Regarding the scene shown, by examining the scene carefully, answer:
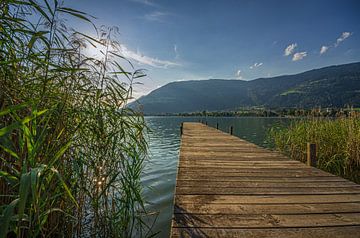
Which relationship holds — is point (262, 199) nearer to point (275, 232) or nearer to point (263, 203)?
point (263, 203)

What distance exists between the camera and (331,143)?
6238mm

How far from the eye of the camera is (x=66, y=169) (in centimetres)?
231

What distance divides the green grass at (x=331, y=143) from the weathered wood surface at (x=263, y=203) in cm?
339

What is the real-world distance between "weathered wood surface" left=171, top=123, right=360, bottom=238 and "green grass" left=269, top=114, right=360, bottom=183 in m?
3.39

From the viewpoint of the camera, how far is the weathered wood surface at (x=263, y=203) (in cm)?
160

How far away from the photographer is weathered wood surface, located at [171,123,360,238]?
1.60 m

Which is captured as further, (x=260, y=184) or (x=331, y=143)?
(x=331, y=143)

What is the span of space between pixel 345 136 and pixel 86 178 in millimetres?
7331

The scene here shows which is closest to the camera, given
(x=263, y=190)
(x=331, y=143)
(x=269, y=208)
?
(x=269, y=208)

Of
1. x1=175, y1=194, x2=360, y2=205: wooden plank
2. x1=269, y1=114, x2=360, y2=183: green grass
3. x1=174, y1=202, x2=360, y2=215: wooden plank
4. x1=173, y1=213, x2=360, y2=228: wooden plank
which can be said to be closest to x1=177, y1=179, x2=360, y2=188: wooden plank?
x1=175, y1=194, x2=360, y2=205: wooden plank

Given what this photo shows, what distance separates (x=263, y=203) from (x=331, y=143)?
5761 mm

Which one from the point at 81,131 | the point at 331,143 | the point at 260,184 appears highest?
the point at 81,131

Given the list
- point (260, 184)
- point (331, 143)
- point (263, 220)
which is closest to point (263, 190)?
point (260, 184)

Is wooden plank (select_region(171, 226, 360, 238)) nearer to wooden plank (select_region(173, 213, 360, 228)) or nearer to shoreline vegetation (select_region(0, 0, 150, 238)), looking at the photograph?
wooden plank (select_region(173, 213, 360, 228))
